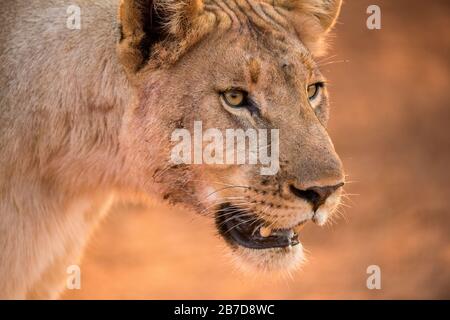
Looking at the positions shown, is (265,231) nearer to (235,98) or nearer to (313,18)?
(235,98)

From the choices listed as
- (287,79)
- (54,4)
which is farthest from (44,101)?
(287,79)

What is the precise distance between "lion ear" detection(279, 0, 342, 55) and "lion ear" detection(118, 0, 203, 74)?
0.47 metres

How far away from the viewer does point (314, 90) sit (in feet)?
10.5

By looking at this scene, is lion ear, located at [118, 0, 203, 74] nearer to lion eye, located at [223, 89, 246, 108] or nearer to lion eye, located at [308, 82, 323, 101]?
lion eye, located at [223, 89, 246, 108]

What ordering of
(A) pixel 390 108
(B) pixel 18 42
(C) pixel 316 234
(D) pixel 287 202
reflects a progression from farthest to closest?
(A) pixel 390 108 < (C) pixel 316 234 < (B) pixel 18 42 < (D) pixel 287 202

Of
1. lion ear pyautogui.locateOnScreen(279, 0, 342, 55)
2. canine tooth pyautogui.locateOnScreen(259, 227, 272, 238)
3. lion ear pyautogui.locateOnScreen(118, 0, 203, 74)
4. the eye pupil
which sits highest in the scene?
lion ear pyautogui.locateOnScreen(279, 0, 342, 55)

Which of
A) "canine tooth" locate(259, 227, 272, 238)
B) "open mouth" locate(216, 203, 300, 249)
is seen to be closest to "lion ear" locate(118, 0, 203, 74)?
"open mouth" locate(216, 203, 300, 249)

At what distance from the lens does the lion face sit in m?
2.82

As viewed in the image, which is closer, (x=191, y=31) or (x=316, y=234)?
(x=191, y=31)

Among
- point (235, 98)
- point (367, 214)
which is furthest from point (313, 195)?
point (367, 214)

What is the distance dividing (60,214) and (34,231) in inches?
4.7

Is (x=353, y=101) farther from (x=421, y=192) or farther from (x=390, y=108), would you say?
(x=421, y=192)

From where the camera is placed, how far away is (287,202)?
2.80 m

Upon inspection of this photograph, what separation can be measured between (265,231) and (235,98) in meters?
0.48
